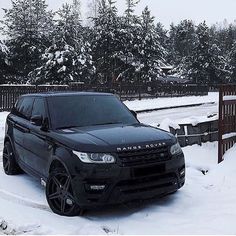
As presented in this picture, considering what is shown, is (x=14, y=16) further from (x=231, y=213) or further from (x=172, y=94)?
(x=231, y=213)

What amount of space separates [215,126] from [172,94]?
29.9 meters

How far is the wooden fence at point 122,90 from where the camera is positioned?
2197cm

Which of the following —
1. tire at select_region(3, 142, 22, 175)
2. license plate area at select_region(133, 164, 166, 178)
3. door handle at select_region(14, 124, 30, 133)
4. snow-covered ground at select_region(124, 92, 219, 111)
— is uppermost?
door handle at select_region(14, 124, 30, 133)

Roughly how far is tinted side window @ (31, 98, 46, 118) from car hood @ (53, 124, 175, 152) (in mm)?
802

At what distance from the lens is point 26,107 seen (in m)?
7.58

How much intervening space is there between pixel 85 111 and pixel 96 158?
1.48 meters

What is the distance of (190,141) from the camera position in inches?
376

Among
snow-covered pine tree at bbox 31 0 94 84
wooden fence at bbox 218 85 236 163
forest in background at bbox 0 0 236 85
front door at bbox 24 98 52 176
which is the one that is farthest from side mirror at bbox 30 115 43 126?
forest in background at bbox 0 0 236 85

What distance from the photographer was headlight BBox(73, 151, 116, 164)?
205 inches

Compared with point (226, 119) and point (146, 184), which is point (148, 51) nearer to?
point (226, 119)

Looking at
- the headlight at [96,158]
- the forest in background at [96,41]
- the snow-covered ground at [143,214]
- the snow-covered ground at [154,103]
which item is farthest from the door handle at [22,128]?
the forest in background at [96,41]

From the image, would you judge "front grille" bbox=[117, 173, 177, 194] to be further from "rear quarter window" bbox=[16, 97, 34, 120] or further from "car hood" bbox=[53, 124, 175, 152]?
"rear quarter window" bbox=[16, 97, 34, 120]

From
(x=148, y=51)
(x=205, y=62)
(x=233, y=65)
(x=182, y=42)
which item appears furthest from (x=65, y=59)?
(x=182, y=42)

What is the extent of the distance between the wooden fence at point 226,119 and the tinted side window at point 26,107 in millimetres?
3469
